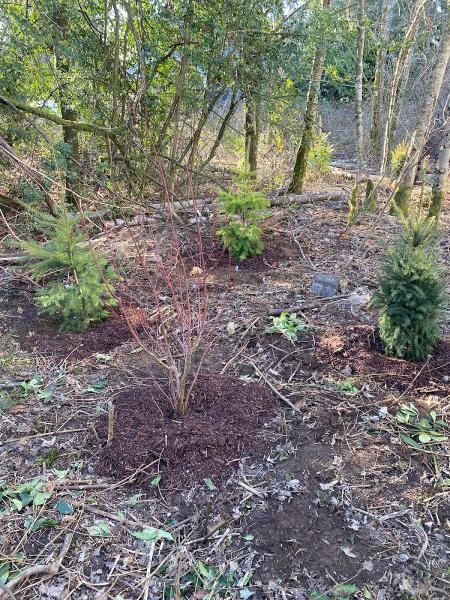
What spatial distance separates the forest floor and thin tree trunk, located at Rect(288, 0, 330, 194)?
4.00 m

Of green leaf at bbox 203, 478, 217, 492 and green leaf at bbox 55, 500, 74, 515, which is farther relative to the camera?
green leaf at bbox 203, 478, 217, 492

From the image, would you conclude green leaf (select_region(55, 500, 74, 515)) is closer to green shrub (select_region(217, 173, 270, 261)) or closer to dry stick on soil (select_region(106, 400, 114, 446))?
dry stick on soil (select_region(106, 400, 114, 446))

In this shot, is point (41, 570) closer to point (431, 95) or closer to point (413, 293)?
point (413, 293)

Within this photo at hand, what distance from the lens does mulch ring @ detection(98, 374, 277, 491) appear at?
2.46 meters

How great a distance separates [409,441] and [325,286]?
2009mm

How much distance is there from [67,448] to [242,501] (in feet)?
3.67

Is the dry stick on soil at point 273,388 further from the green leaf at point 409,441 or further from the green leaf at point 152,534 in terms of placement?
the green leaf at point 152,534

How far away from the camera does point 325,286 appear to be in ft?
14.3

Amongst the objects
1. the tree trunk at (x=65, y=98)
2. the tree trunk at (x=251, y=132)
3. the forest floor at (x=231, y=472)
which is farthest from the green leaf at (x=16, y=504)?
the tree trunk at (x=251, y=132)

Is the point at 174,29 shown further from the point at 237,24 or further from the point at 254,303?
the point at 254,303

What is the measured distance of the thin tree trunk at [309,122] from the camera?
6.30 meters

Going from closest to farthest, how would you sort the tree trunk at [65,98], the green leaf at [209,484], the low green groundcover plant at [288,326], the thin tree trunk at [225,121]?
the green leaf at [209,484] < the low green groundcover plant at [288,326] < the tree trunk at [65,98] < the thin tree trunk at [225,121]

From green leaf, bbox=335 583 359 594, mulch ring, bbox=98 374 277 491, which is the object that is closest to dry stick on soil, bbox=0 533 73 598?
mulch ring, bbox=98 374 277 491

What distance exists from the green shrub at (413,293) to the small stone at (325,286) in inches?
45.6
